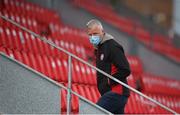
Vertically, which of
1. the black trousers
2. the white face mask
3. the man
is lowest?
the black trousers

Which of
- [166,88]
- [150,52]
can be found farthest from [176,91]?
[150,52]

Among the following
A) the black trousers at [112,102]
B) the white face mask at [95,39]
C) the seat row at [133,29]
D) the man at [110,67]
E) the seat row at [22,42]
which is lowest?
the seat row at [133,29]

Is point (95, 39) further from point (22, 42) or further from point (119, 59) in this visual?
point (22, 42)

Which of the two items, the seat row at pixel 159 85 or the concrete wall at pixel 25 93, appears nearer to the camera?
the concrete wall at pixel 25 93

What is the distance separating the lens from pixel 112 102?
19.6ft

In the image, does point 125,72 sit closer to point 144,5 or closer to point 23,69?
point 23,69

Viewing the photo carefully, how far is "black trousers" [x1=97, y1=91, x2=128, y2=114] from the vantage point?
5.93 m

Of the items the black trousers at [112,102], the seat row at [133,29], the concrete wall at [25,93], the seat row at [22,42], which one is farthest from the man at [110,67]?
the seat row at [133,29]

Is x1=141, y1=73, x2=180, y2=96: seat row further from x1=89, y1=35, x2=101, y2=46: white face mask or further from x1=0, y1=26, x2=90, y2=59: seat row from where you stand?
x1=89, y1=35, x2=101, y2=46: white face mask

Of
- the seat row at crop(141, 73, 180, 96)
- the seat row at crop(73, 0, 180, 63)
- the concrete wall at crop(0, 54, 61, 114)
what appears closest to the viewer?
the concrete wall at crop(0, 54, 61, 114)

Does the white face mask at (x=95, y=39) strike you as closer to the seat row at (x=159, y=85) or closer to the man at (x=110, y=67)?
the man at (x=110, y=67)

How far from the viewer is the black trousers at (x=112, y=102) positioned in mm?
5934

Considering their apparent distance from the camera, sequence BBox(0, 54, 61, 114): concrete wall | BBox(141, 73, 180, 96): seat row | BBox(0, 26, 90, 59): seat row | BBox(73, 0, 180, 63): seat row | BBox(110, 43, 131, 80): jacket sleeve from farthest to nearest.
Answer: BBox(73, 0, 180, 63): seat row < BBox(141, 73, 180, 96): seat row < BBox(0, 26, 90, 59): seat row < BBox(0, 54, 61, 114): concrete wall < BBox(110, 43, 131, 80): jacket sleeve

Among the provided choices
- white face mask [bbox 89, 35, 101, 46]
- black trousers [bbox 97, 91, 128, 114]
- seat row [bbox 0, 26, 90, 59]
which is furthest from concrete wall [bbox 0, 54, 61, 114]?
seat row [bbox 0, 26, 90, 59]
